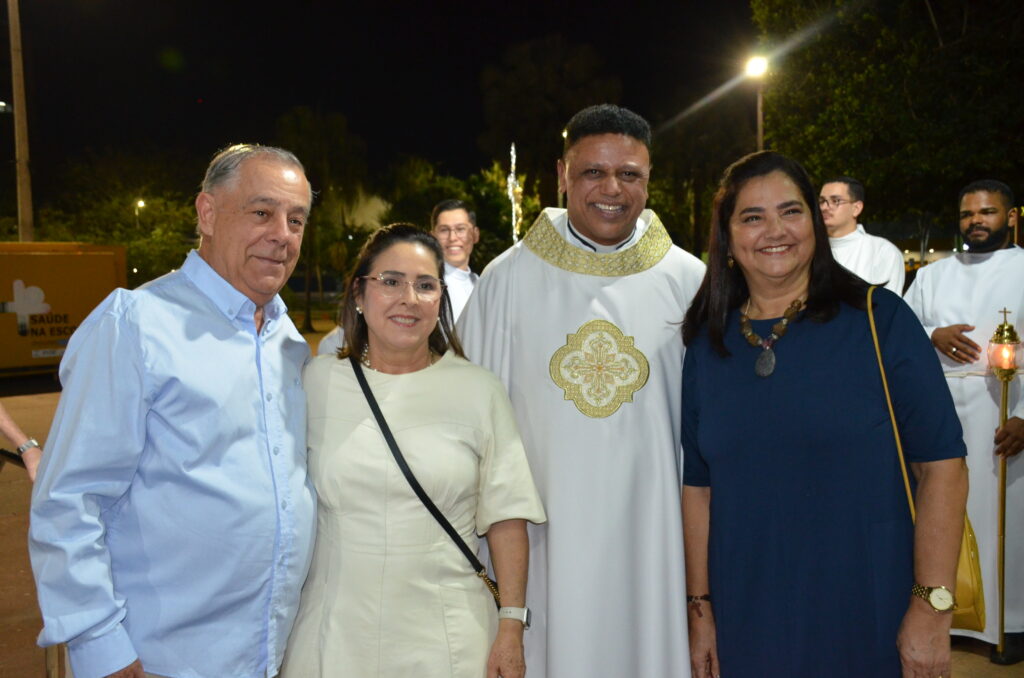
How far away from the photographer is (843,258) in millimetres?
6434

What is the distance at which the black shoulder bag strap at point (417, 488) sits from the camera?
2.64 m

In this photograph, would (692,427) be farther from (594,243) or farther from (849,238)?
(849,238)

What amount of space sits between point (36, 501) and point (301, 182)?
122cm

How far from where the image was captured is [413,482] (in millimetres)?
2633

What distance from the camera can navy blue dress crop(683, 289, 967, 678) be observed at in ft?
8.47

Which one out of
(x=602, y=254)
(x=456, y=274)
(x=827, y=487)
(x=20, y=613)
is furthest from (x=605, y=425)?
(x=456, y=274)

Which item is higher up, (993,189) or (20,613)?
(993,189)

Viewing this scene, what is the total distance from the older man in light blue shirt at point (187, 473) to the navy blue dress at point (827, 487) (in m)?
1.40

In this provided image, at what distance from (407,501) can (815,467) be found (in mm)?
1266

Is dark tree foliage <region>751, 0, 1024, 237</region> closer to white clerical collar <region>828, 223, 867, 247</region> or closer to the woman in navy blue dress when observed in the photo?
white clerical collar <region>828, 223, 867, 247</region>

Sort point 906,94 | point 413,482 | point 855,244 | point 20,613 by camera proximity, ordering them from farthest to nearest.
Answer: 1. point 906,94
2. point 855,244
3. point 20,613
4. point 413,482

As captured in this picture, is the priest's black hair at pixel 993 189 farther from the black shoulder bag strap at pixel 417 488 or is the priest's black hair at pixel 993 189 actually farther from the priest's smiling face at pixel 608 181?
the black shoulder bag strap at pixel 417 488

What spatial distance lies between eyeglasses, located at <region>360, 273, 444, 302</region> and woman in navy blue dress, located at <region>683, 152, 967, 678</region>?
3.15ft

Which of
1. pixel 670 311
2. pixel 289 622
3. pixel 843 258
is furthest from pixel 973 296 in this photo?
pixel 289 622
